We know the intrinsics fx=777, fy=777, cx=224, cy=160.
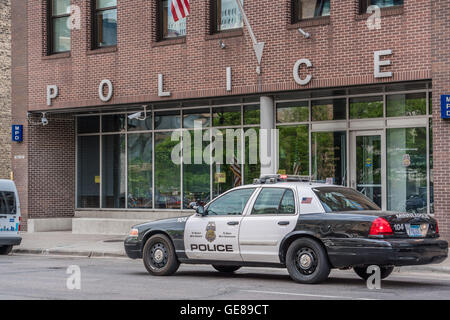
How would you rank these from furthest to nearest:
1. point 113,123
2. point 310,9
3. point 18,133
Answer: point 113,123
point 18,133
point 310,9

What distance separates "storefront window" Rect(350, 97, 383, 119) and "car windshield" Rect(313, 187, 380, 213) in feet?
25.4

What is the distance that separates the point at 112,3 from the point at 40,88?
3.74 meters

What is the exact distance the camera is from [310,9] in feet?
64.9

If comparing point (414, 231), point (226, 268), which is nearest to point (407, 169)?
point (226, 268)

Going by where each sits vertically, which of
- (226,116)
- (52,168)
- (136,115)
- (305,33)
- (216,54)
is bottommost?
(52,168)

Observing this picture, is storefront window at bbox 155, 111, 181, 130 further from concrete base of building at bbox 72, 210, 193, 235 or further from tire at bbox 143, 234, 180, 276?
tire at bbox 143, 234, 180, 276

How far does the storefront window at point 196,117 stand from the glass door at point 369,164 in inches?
194

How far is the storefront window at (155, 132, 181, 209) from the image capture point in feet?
79.0

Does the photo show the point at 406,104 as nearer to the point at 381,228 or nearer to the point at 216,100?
the point at 216,100

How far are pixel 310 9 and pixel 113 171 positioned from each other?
958cm

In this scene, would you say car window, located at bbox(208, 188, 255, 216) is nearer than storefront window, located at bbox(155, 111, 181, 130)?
Yes

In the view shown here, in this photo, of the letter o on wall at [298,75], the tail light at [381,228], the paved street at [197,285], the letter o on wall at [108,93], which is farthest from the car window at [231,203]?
the letter o on wall at [108,93]

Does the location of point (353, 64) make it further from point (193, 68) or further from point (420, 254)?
point (420, 254)

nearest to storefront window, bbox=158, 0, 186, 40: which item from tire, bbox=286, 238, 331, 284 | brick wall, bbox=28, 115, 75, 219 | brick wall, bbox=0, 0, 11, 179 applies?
brick wall, bbox=28, 115, 75, 219
